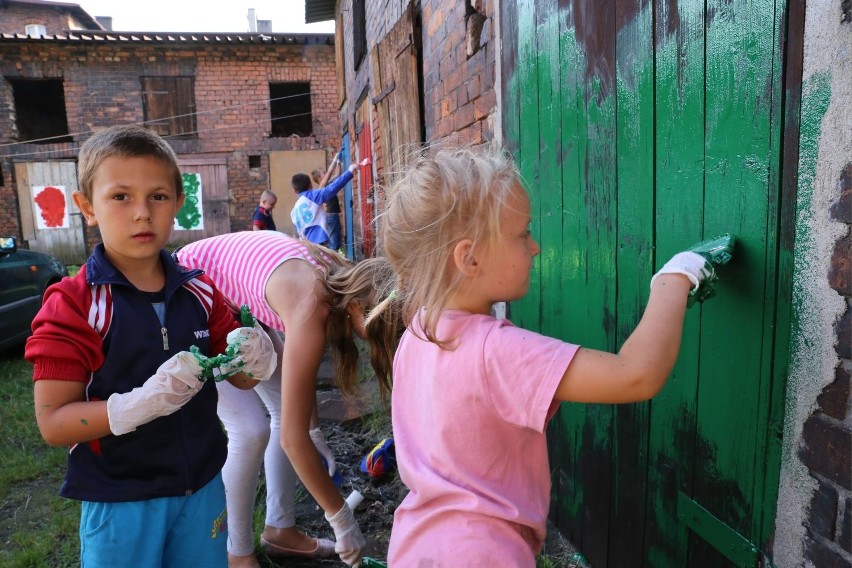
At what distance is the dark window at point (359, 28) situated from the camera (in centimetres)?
738

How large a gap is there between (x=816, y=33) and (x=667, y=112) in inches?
17.3

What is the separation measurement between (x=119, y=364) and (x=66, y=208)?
15.8m

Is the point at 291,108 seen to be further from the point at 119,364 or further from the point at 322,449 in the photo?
the point at 119,364

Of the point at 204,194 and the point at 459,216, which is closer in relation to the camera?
the point at 459,216

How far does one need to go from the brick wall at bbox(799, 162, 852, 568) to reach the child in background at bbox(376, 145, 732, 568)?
229mm

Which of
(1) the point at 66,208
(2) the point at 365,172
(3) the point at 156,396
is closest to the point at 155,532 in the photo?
(3) the point at 156,396

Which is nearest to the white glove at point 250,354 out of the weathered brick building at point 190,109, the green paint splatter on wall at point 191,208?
the weathered brick building at point 190,109

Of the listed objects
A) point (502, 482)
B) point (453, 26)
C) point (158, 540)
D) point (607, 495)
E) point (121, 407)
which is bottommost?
point (607, 495)

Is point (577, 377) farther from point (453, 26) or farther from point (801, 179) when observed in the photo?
point (453, 26)

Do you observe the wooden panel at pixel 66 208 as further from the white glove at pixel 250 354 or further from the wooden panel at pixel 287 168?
the white glove at pixel 250 354

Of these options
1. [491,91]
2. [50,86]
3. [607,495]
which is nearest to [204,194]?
[50,86]

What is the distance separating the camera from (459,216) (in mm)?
1165

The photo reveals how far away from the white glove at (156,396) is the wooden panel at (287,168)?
13750 millimetres

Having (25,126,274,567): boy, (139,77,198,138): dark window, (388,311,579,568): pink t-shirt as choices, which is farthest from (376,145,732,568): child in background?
(139,77,198,138): dark window
